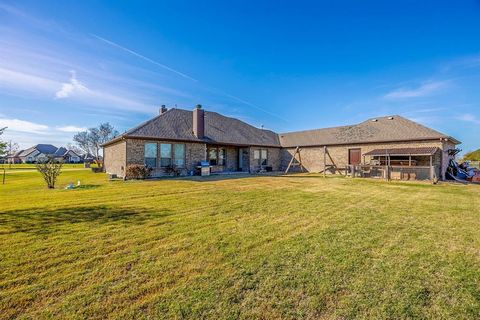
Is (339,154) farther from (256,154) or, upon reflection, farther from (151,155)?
(151,155)

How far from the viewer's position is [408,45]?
47.3 feet

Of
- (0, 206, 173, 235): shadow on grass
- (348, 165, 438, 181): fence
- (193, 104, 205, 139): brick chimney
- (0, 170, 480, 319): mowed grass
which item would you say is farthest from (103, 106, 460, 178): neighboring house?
(0, 170, 480, 319): mowed grass

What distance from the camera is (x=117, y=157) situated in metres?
17.7

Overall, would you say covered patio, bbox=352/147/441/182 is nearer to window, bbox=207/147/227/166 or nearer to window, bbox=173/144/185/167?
window, bbox=207/147/227/166

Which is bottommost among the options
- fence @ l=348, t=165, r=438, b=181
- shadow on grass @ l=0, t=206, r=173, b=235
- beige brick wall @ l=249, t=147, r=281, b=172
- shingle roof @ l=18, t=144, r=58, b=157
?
shadow on grass @ l=0, t=206, r=173, b=235

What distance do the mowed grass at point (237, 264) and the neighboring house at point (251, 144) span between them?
10.4m

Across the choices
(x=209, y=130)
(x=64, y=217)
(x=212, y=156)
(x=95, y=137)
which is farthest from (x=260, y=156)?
(x=95, y=137)

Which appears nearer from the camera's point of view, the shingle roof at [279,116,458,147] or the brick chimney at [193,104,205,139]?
the shingle roof at [279,116,458,147]

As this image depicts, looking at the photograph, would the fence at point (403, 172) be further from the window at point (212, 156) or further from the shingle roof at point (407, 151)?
the window at point (212, 156)

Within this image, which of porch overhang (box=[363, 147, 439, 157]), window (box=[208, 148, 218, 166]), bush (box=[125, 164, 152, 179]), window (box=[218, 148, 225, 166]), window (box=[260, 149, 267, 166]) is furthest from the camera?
window (box=[260, 149, 267, 166])

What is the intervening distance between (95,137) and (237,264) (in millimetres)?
60904

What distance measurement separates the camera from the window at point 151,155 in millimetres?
15684

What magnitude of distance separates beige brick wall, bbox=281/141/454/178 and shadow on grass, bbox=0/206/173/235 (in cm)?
1778

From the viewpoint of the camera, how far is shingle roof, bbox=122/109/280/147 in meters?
16.2
